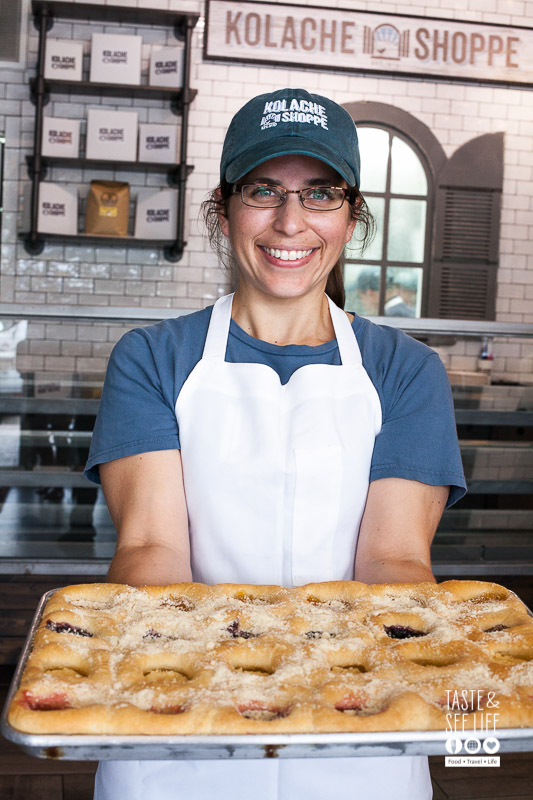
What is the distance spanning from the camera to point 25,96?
500 cm

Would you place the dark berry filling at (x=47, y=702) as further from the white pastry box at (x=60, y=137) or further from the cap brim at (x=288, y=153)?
the white pastry box at (x=60, y=137)

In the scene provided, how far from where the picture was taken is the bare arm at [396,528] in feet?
A: 4.02

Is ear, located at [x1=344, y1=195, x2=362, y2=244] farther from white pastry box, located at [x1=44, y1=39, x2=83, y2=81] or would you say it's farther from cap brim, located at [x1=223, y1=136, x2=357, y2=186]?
white pastry box, located at [x1=44, y1=39, x2=83, y2=81]

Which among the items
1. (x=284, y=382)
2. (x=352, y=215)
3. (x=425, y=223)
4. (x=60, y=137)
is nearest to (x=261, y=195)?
(x=352, y=215)

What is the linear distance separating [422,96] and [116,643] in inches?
204

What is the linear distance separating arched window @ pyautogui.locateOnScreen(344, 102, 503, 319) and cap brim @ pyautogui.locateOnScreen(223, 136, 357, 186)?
4.07 meters

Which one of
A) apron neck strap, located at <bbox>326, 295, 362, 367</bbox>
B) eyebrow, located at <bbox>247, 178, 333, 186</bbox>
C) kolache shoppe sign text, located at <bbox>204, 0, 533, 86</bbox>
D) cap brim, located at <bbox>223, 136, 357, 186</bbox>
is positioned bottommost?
apron neck strap, located at <bbox>326, 295, 362, 367</bbox>

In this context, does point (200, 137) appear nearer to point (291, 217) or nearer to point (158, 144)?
point (158, 144)

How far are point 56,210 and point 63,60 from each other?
924mm

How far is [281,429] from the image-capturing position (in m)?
1.31

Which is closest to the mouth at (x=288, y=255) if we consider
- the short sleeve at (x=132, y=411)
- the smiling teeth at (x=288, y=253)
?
the smiling teeth at (x=288, y=253)

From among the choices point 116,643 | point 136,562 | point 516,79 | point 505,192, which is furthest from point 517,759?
point 516,79

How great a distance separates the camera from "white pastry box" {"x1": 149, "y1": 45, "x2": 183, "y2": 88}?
16.2 feet

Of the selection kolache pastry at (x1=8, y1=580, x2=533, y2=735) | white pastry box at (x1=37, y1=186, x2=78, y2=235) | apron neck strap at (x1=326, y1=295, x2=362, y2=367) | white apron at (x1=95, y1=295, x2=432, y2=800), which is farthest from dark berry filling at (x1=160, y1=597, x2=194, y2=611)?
white pastry box at (x1=37, y1=186, x2=78, y2=235)
